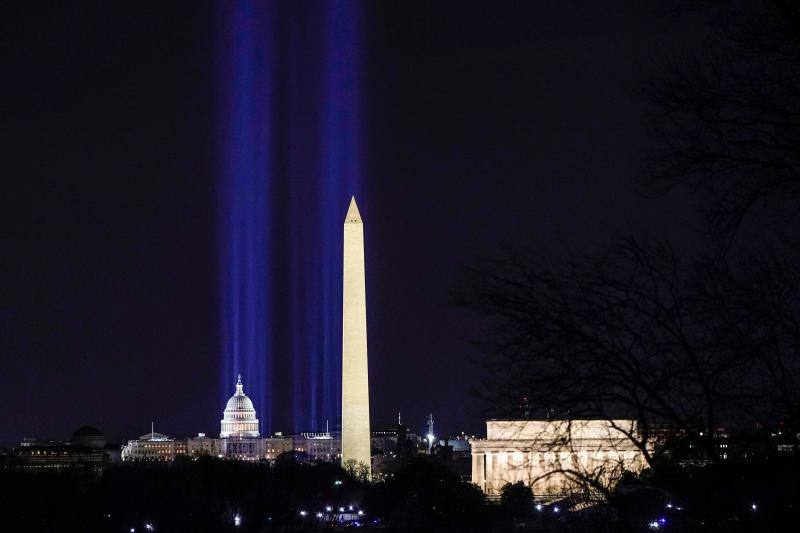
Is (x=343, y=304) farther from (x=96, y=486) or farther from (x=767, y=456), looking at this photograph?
(x=767, y=456)

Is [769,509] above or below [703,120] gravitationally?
below

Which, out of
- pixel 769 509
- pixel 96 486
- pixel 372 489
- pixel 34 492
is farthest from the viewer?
pixel 372 489

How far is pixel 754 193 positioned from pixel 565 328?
1.59 meters

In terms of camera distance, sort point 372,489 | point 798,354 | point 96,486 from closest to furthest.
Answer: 1. point 798,354
2. point 96,486
3. point 372,489

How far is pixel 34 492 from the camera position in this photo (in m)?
96.8

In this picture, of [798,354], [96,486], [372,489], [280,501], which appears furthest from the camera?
[372,489]

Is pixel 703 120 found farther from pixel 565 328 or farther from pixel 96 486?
pixel 96 486

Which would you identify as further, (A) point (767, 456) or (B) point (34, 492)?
(B) point (34, 492)

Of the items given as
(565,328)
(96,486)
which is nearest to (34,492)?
(96,486)

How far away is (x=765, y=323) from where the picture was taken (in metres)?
10.6

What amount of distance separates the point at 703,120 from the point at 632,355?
167 cm

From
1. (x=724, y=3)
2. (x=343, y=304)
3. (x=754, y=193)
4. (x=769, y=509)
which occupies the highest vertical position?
(x=343, y=304)

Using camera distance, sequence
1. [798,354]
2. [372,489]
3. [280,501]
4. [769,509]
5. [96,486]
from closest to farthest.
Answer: [798,354]
[769,509]
[280,501]
[96,486]
[372,489]

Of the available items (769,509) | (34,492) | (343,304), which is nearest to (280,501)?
(34,492)
